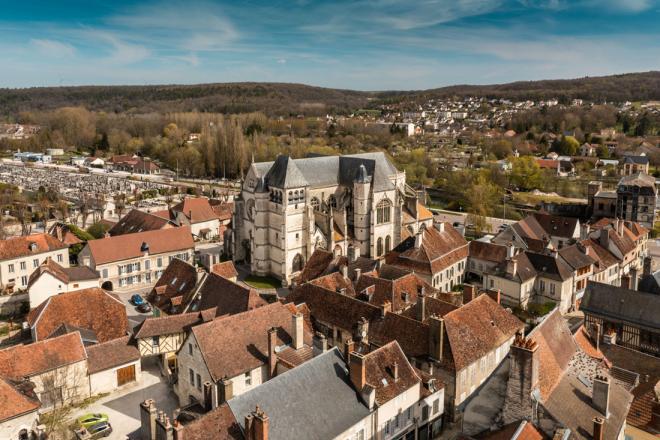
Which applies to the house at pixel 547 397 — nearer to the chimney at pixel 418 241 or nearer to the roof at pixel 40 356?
the roof at pixel 40 356

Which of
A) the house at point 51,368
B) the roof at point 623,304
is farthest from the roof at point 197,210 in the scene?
the roof at point 623,304

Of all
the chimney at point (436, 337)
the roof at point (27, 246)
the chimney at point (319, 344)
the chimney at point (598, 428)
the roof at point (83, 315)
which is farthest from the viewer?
the roof at point (27, 246)

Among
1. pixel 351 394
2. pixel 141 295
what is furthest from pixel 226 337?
pixel 141 295

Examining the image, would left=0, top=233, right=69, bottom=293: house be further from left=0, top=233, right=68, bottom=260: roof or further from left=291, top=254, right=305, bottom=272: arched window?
left=291, top=254, right=305, bottom=272: arched window

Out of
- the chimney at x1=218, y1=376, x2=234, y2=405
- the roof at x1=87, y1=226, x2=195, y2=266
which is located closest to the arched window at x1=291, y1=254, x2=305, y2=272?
the roof at x1=87, y1=226, x2=195, y2=266

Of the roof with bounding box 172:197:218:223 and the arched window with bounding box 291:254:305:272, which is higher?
the roof with bounding box 172:197:218:223

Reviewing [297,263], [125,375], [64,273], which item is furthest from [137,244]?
[125,375]
